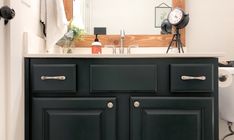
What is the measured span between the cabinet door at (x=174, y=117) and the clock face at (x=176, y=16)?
1.97ft

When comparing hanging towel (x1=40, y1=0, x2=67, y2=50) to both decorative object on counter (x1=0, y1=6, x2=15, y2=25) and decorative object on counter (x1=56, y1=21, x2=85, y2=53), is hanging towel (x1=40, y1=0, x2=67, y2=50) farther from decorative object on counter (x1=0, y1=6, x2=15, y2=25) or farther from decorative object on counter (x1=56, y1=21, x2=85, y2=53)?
decorative object on counter (x1=0, y1=6, x2=15, y2=25)

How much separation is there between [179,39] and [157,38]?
16 centimetres

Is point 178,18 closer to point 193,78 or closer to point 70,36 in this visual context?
point 193,78

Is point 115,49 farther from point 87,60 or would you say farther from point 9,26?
point 9,26

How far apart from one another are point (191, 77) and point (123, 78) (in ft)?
1.09

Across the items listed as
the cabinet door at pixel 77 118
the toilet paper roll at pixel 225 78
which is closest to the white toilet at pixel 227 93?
the toilet paper roll at pixel 225 78

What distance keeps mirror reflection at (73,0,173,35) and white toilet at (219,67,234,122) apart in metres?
0.60

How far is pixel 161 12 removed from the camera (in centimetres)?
194

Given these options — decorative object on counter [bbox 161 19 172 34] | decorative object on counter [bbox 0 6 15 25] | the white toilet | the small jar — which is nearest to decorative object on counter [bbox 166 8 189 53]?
decorative object on counter [bbox 161 19 172 34]

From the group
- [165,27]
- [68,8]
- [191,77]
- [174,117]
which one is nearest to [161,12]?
[165,27]

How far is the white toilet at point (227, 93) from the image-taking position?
1.49 meters

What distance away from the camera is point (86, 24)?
6.32ft

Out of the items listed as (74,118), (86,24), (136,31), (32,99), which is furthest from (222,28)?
(32,99)

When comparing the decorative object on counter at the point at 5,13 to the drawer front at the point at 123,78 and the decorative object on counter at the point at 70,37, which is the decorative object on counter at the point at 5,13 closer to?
the drawer front at the point at 123,78
